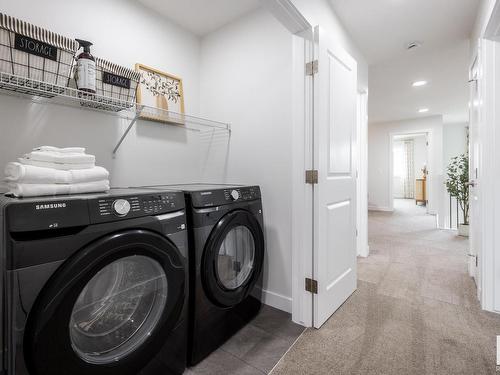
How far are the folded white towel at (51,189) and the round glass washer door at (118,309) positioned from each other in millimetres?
356

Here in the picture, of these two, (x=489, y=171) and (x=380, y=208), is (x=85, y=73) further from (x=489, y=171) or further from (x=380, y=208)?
(x=380, y=208)

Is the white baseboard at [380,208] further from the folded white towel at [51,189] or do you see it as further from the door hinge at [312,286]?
the folded white towel at [51,189]

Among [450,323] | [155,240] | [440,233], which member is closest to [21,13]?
[155,240]

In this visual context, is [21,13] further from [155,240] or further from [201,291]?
[201,291]

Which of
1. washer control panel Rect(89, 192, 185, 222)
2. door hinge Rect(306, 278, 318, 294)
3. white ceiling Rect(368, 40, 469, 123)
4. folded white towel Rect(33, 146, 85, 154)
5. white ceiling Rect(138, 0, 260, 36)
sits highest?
white ceiling Rect(368, 40, 469, 123)

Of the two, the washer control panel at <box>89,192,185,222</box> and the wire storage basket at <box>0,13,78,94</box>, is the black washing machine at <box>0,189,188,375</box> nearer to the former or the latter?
the washer control panel at <box>89,192,185,222</box>

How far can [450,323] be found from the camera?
1707mm

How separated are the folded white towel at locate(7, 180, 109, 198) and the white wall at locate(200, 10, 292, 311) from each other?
1139 millimetres

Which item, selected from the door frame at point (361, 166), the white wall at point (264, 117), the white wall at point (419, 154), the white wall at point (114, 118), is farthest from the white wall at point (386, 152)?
the white wall at point (114, 118)

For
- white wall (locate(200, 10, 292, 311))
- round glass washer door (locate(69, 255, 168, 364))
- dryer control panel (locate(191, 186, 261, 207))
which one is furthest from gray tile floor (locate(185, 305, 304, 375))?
dryer control panel (locate(191, 186, 261, 207))

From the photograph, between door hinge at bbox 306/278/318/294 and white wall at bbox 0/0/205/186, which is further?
door hinge at bbox 306/278/318/294

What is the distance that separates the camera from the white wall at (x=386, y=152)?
585 cm

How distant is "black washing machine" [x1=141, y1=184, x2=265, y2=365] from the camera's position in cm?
132

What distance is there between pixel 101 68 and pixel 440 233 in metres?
5.27
